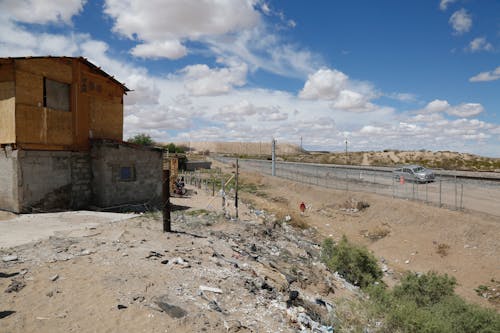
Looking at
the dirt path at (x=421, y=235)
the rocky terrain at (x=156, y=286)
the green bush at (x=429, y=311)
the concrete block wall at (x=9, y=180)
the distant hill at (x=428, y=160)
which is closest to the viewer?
the rocky terrain at (x=156, y=286)

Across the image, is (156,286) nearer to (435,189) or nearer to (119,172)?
(119,172)

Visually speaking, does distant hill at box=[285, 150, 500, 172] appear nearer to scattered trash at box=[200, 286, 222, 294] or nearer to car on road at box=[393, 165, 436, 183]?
car on road at box=[393, 165, 436, 183]

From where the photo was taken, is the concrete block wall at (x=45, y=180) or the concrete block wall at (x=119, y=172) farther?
the concrete block wall at (x=119, y=172)

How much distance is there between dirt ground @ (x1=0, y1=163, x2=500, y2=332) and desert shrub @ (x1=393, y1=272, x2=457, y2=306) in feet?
5.35

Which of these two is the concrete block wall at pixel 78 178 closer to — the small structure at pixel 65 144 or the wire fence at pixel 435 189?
the small structure at pixel 65 144

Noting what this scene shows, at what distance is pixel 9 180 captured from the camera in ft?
47.6

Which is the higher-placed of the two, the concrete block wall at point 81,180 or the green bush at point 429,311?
the concrete block wall at point 81,180

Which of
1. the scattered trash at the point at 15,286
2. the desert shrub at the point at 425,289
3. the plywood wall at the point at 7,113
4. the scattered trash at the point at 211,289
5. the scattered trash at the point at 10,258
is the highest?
the plywood wall at the point at 7,113

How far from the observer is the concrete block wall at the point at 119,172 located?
56.1ft

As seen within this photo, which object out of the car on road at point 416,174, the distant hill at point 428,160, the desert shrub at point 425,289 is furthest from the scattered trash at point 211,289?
the distant hill at point 428,160

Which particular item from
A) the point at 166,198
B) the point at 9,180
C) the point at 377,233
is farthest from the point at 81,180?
the point at 377,233

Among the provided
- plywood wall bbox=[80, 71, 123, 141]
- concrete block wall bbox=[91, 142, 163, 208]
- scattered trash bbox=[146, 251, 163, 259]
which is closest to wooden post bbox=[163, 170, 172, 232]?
scattered trash bbox=[146, 251, 163, 259]

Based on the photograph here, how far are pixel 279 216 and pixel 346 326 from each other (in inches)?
565

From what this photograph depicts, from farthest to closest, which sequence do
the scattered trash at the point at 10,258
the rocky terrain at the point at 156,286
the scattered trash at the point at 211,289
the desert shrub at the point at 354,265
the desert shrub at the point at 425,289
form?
the desert shrub at the point at 354,265 → the desert shrub at the point at 425,289 → the scattered trash at the point at 10,258 → the scattered trash at the point at 211,289 → the rocky terrain at the point at 156,286
